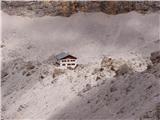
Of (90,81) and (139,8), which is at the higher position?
(139,8)

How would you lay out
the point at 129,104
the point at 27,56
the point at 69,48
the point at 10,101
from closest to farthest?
the point at 129,104
the point at 10,101
the point at 27,56
the point at 69,48

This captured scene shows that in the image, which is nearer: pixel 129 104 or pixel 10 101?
pixel 129 104

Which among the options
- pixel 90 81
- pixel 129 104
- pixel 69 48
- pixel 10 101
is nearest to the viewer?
pixel 129 104

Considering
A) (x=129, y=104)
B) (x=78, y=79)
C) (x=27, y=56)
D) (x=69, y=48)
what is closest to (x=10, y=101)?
(x=78, y=79)

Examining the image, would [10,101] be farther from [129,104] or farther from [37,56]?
[37,56]

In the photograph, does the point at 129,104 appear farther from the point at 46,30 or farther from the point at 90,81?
the point at 46,30

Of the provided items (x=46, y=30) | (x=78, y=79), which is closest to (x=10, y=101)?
(x=78, y=79)
